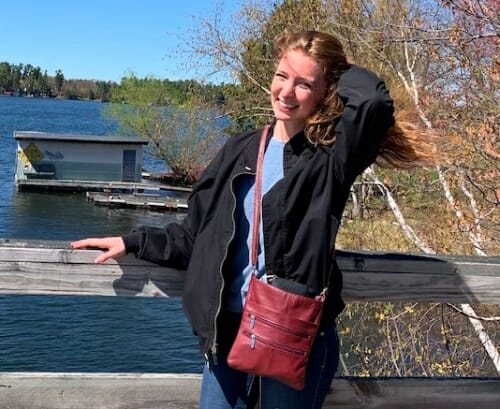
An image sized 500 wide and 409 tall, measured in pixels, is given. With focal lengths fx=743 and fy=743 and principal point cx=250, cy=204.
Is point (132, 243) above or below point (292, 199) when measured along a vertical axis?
below

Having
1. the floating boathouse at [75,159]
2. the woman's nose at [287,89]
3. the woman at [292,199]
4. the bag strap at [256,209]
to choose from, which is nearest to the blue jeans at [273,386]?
the woman at [292,199]

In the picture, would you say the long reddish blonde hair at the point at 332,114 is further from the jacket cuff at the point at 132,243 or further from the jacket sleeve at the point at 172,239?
the jacket cuff at the point at 132,243

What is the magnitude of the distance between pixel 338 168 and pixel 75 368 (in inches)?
496

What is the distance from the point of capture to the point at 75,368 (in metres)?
14.0

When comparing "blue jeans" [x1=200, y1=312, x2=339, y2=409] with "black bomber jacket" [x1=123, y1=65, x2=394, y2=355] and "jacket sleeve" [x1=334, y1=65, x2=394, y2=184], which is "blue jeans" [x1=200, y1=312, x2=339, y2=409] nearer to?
"black bomber jacket" [x1=123, y1=65, x2=394, y2=355]

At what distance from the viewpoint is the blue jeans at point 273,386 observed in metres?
2.39

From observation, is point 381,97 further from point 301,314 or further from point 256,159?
point 301,314

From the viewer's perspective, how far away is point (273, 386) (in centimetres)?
238

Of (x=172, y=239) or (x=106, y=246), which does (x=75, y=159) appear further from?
(x=172, y=239)

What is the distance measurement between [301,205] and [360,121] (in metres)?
0.32

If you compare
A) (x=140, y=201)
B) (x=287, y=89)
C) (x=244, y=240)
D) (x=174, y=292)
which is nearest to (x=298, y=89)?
(x=287, y=89)

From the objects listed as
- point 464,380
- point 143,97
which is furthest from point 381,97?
point 143,97

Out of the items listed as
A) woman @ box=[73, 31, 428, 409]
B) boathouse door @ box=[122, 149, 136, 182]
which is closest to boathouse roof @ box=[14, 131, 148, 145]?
boathouse door @ box=[122, 149, 136, 182]

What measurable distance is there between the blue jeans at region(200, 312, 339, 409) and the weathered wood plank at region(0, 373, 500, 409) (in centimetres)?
47
